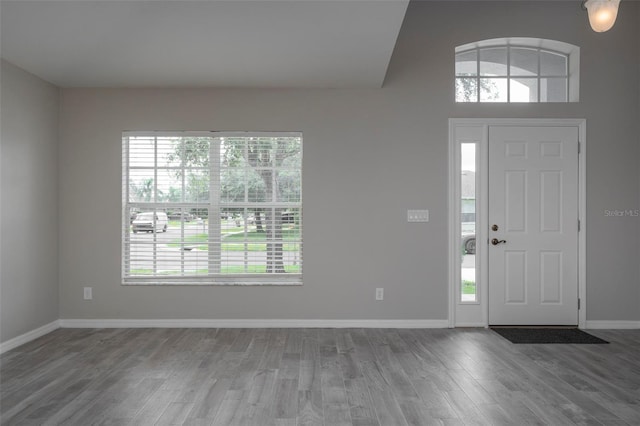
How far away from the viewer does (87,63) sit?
4219 mm

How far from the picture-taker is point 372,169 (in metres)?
4.80

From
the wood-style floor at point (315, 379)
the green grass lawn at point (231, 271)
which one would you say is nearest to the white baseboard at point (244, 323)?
the wood-style floor at point (315, 379)

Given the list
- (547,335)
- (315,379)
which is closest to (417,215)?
(547,335)

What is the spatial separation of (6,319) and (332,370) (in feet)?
9.58

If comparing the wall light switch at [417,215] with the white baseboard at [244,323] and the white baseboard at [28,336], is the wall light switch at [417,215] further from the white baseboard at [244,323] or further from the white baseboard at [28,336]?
the white baseboard at [28,336]

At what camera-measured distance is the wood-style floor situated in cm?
271

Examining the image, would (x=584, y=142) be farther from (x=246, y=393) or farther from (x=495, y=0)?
(x=246, y=393)

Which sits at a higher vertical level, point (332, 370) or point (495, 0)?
point (495, 0)

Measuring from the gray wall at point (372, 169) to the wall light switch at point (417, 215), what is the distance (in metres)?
0.07

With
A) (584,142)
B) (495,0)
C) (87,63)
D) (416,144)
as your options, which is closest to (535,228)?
(584,142)

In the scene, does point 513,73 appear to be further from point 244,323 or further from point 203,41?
point 244,323

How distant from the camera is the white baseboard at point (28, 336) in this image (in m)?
3.96

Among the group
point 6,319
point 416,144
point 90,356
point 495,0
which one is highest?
point 495,0

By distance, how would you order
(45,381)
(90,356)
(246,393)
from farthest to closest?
(90,356) < (45,381) < (246,393)
